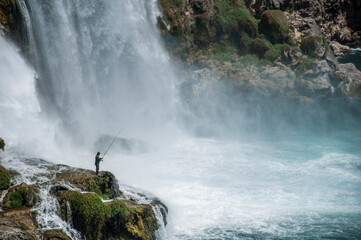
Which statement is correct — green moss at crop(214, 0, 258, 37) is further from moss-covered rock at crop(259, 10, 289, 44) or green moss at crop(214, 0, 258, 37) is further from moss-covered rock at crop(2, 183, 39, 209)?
moss-covered rock at crop(2, 183, 39, 209)

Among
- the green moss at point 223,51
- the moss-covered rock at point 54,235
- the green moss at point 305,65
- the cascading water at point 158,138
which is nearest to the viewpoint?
the moss-covered rock at point 54,235

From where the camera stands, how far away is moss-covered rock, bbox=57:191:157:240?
1087 cm

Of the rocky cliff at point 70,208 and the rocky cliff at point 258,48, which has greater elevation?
the rocky cliff at point 258,48

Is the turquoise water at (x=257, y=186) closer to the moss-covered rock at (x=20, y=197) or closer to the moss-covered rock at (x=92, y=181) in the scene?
the moss-covered rock at (x=92, y=181)

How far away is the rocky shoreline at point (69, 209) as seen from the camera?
9906 mm

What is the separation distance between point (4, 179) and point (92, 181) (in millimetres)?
2855

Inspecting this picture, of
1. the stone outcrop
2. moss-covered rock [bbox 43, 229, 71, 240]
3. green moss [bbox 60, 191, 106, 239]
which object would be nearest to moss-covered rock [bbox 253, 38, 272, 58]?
the stone outcrop

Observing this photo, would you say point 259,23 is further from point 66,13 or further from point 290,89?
point 66,13

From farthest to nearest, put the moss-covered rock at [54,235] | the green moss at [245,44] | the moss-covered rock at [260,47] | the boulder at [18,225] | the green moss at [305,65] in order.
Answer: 1. the green moss at [245,44]
2. the moss-covered rock at [260,47]
3. the green moss at [305,65]
4. the moss-covered rock at [54,235]
5. the boulder at [18,225]

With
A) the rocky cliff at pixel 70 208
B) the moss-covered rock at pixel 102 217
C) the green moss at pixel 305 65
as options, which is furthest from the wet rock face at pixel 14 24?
the green moss at pixel 305 65

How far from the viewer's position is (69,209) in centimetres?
1090

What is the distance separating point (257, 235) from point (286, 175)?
6.61 m

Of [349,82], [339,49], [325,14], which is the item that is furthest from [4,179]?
[325,14]

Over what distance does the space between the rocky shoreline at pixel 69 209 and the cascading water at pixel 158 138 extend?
281 mm
